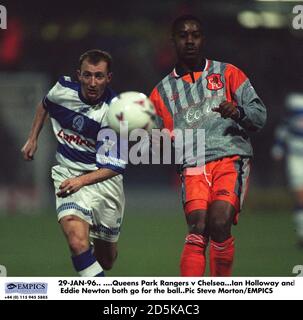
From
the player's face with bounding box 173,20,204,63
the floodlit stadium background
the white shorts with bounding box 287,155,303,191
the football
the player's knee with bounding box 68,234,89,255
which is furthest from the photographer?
the white shorts with bounding box 287,155,303,191

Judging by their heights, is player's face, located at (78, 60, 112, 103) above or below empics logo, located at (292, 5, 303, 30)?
below

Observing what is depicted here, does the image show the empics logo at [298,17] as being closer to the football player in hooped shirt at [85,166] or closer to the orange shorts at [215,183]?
the orange shorts at [215,183]

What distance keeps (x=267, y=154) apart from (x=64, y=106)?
6.70 ft

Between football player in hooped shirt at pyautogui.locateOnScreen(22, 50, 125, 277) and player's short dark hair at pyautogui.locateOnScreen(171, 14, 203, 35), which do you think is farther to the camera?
player's short dark hair at pyautogui.locateOnScreen(171, 14, 203, 35)

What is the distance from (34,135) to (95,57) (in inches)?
24.0

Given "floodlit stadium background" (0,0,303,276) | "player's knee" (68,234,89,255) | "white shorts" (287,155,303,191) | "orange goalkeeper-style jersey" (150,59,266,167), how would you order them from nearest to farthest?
"player's knee" (68,234,89,255), "orange goalkeeper-style jersey" (150,59,266,167), "floodlit stadium background" (0,0,303,276), "white shorts" (287,155,303,191)

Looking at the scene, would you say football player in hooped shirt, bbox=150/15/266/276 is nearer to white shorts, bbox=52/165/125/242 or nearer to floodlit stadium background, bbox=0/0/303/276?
floodlit stadium background, bbox=0/0/303/276

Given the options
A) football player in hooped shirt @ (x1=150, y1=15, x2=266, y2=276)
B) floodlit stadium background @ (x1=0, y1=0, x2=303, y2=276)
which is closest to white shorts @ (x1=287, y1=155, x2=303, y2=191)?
floodlit stadium background @ (x1=0, y1=0, x2=303, y2=276)

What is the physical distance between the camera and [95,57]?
258 inches

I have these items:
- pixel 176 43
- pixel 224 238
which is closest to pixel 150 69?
pixel 176 43

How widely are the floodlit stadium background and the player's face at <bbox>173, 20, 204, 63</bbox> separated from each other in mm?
85

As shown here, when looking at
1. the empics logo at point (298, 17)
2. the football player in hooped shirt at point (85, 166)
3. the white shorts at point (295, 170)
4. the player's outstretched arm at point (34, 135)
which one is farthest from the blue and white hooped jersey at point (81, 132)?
the white shorts at point (295, 170)

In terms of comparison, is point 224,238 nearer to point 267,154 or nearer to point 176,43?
point 176,43

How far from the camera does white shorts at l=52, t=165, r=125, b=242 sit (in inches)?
250
